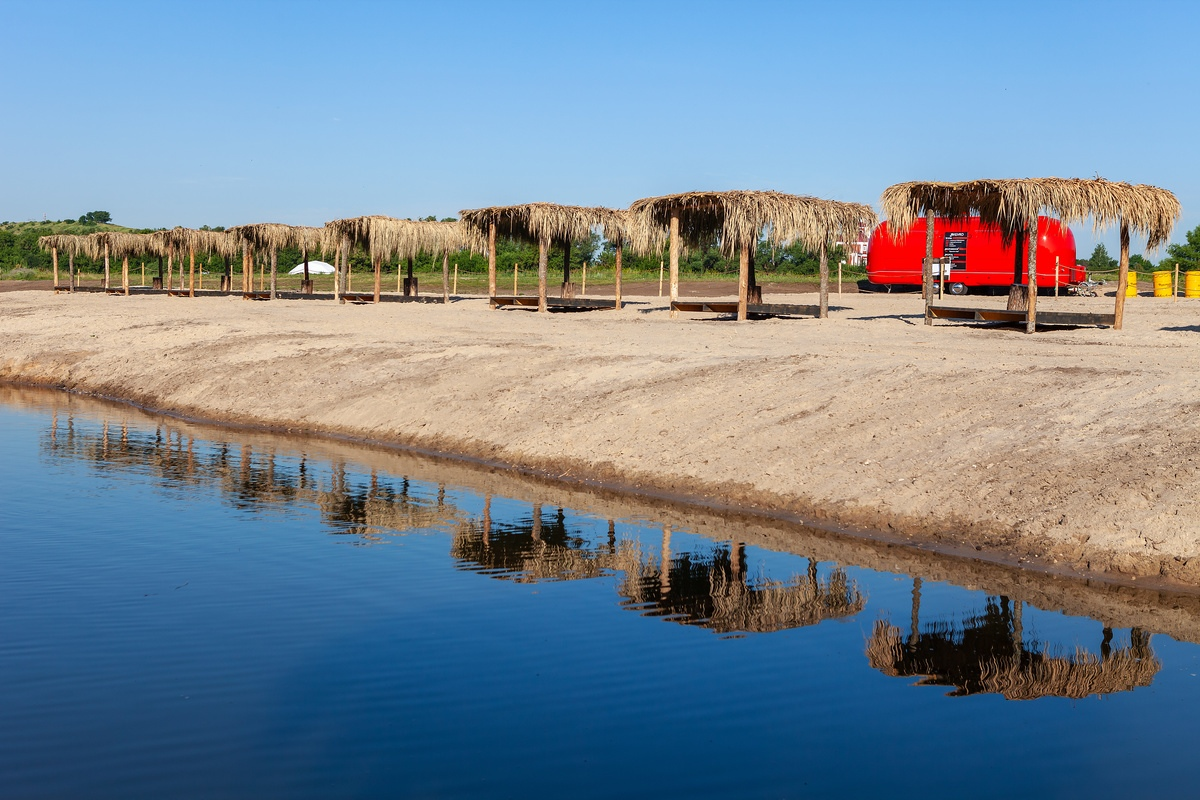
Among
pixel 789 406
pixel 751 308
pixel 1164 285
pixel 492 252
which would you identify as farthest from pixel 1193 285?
pixel 789 406

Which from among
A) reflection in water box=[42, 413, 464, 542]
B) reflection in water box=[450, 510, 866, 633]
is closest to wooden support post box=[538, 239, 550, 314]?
reflection in water box=[42, 413, 464, 542]

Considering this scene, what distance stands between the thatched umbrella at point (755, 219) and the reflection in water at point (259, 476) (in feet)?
44.8

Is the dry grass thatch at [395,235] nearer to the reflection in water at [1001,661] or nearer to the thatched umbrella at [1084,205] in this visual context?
the thatched umbrella at [1084,205]

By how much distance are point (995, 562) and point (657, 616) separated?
302cm

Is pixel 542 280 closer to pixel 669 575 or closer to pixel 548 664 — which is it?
pixel 669 575

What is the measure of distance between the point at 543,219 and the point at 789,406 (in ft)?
62.1

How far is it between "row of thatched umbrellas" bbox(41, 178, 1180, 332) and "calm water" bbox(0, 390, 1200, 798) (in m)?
14.3

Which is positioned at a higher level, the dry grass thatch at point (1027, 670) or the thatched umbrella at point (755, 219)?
the thatched umbrella at point (755, 219)

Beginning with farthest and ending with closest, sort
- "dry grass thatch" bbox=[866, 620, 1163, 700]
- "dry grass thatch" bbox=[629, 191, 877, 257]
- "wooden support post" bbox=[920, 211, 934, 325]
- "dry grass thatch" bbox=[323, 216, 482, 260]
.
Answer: "dry grass thatch" bbox=[323, 216, 482, 260], "dry grass thatch" bbox=[629, 191, 877, 257], "wooden support post" bbox=[920, 211, 934, 325], "dry grass thatch" bbox=[866, 620, 1163, 700]

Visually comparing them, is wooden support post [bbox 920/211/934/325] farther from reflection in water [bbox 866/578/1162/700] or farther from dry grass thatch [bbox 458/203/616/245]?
reflection in water [bbox 866/578/1162/700]

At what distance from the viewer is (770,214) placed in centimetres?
2673

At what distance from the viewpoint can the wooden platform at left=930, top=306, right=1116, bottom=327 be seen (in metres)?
23.8

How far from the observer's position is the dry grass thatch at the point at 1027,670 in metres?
6.71

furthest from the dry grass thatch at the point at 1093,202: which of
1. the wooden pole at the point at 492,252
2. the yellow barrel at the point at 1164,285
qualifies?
the yellow barrel at the point at 1164,285
